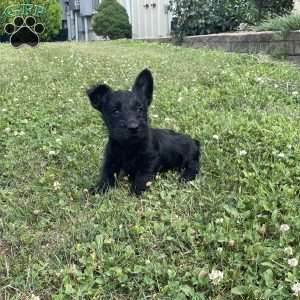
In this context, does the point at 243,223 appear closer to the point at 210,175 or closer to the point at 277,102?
the point at 210,175

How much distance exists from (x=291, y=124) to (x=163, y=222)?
7.72 ft

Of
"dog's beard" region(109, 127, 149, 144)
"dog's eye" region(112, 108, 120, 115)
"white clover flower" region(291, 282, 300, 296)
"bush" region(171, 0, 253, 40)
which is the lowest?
"white clover flower" region(291, 282, 300, 296)

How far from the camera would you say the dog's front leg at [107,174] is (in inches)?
168

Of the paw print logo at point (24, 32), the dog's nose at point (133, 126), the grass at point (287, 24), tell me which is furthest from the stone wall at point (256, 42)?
the dog's nose at point (133, 126)

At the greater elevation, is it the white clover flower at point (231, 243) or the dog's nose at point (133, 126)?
the dog's nose at point (133, 126)

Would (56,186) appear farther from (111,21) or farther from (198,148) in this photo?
(111,21)

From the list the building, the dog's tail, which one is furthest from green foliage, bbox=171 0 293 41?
the dog's tail

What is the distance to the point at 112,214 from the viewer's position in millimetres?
3742

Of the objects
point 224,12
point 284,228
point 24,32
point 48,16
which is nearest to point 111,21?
point 48,16

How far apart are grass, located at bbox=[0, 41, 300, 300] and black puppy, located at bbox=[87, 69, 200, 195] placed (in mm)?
122

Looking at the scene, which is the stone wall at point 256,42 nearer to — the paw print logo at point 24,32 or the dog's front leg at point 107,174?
the paw print logo at point 24,32

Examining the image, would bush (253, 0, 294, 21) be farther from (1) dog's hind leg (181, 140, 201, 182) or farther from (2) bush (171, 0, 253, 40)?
(1) dog's hind leg (181, 140, 201, 182)

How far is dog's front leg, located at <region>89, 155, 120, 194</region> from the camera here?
4258 millimetres

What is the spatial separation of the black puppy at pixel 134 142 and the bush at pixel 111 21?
18.3 metres
